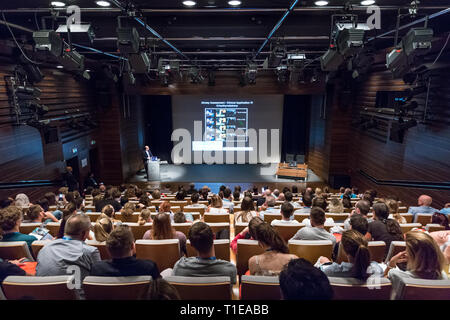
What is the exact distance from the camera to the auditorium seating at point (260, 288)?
1.96m

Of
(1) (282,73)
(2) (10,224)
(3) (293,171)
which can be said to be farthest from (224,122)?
(2) (10,224)

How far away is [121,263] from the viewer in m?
2.23

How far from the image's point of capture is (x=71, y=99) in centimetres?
944

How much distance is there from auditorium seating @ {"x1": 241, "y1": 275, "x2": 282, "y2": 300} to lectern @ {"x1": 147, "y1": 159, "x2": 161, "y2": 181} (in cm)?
1046

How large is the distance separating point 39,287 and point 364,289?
2202 millimetres

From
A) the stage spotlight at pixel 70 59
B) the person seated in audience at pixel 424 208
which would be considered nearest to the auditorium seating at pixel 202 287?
the stage spotlight at pixel 70 59

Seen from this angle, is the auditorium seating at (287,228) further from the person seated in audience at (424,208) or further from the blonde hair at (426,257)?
the person seated in audience at (424,208)

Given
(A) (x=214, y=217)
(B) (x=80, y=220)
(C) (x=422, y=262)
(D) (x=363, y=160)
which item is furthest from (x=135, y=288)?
(D) (x=363, y=160)

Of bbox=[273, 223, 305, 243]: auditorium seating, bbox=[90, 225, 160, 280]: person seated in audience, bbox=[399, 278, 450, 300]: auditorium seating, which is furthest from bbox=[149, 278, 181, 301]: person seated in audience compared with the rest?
bbox=[273, 223, 305, 243]: auditorium seating

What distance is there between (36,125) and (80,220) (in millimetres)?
5489

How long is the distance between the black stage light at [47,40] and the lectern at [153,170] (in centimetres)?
793

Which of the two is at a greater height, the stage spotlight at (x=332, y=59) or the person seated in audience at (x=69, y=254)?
the stage spotlight at (x=332, y=59)

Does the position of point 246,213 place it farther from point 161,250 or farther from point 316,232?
point 161,250
